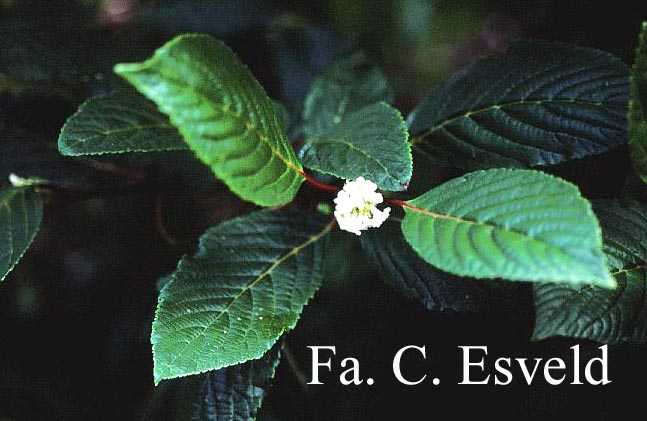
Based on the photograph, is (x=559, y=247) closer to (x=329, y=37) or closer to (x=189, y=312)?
(x=189, y=312)

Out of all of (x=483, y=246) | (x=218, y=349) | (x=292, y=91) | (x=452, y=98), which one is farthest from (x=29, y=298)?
(x=483, y=246)

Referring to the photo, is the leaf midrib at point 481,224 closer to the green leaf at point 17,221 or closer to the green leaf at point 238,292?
the green leaf at point 238,292

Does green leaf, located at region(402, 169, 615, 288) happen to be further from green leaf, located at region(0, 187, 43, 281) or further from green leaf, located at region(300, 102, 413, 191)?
green leaf, located at region(0, 187, 43, 281)

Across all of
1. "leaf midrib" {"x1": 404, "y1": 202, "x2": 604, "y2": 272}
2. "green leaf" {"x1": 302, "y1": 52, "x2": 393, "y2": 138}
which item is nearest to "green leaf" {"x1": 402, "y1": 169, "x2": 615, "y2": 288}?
"leaf midrib" {"x1": 404, "y1": 202, "x2": 604, "y2": 272}

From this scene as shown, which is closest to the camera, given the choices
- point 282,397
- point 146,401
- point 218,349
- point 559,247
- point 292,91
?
point 559,247

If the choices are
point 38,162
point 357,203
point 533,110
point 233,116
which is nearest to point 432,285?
point 357,203

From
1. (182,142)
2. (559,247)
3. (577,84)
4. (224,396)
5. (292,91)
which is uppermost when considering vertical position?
(292,91)

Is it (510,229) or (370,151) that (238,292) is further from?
(510,229)
